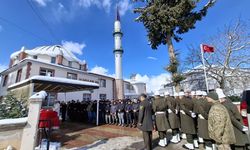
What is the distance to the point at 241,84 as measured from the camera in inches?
482

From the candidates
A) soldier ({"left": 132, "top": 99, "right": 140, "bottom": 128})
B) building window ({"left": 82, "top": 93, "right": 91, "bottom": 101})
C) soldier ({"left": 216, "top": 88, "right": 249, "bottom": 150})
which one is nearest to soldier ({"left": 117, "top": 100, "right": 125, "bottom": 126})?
soldier ({"left": 132, "top": 99, "right": 140, "bottom": 128})

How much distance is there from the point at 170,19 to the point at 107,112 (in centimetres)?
847

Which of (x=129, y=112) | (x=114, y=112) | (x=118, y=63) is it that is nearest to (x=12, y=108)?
(x=129, y=112)

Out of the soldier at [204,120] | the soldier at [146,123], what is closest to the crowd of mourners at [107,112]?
the soldier at [146,123]

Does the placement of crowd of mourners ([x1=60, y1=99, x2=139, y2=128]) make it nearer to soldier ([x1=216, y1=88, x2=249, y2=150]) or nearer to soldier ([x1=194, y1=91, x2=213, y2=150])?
soldier ([x1=194, y1=91, x2=213, y2=150])

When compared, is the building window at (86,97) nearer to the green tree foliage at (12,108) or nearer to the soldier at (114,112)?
the soldier at (114,112)

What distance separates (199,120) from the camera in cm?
470

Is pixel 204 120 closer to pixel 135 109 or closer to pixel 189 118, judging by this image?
pixel 189 118

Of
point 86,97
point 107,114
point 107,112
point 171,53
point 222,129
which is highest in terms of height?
point 171,53

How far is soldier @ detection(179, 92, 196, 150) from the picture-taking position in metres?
5.02

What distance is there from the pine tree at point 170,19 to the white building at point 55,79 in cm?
602

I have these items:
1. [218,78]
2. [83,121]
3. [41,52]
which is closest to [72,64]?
[41,52]

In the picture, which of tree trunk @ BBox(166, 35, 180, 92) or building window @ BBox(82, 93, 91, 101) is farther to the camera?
building window @ BBox(82, 93, 91, 101)

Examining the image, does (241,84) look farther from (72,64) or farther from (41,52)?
(41,52)
